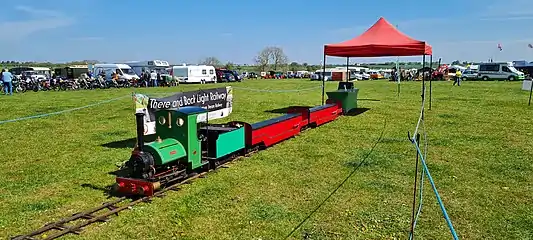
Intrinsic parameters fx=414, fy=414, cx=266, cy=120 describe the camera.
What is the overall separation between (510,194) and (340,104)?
9.05 m

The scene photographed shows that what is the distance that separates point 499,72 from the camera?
44.4 m

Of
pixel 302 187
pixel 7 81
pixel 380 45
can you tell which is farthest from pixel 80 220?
pixel 7 81

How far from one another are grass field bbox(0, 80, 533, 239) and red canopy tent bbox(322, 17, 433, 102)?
11.5 ft

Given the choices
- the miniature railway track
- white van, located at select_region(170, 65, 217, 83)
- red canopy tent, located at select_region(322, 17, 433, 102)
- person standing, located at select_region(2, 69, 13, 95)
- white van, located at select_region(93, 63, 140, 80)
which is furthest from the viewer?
white van, located at select_region(170, 65, 217, 83)

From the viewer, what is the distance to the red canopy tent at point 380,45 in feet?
46.1

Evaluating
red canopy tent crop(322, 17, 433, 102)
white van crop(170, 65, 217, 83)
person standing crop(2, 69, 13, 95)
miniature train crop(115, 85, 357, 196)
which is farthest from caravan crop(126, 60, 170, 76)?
miniature train crop(115, 85, 357, 196)

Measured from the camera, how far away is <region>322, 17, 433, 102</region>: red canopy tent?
14039mm

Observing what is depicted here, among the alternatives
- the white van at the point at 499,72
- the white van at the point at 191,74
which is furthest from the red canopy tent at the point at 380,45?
the white van at the point at 499,72

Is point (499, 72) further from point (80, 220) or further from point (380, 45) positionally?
point (80, 220)

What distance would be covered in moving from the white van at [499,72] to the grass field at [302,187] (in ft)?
120

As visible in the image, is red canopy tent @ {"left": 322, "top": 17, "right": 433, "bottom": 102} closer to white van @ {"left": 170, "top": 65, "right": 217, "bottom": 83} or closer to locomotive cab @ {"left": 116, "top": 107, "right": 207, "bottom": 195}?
locomotive cab @ {"left": 116, "top": 107, "right": 207, "bottom": 195}

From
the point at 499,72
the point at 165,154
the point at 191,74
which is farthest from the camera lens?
the point at 499,72

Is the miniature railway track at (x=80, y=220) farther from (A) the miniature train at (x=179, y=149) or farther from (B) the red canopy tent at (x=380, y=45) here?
(B) the red canopy tent at (x=380, y=45)

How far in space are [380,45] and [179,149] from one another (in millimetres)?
9926
